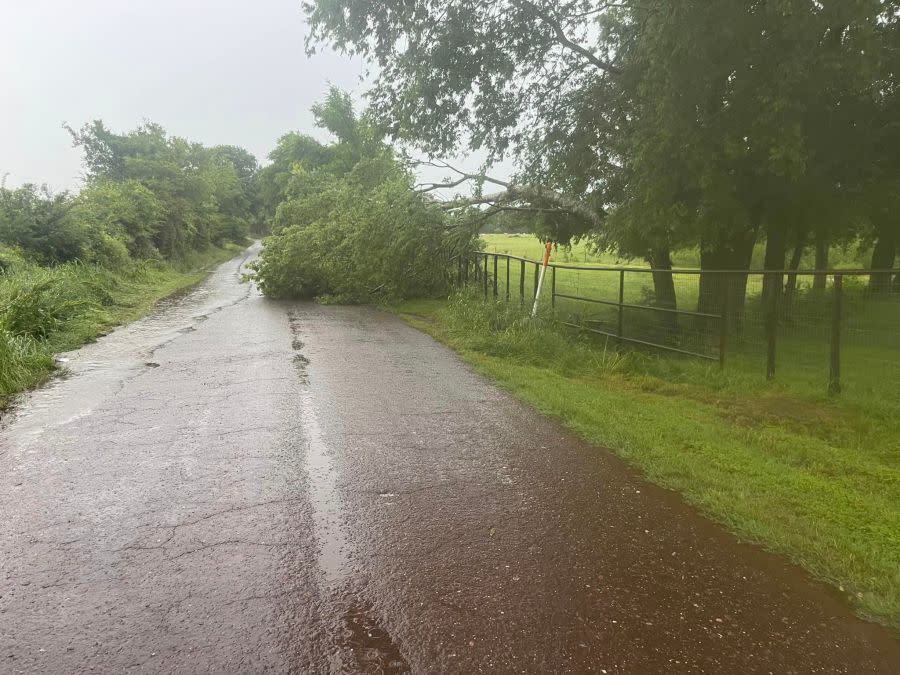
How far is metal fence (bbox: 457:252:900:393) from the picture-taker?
738 centimetres

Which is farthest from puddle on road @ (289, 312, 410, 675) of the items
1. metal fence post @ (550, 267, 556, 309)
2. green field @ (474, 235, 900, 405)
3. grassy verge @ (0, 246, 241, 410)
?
metal fence post @ (550, 267, 556, 309)

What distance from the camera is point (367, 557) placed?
376 cm

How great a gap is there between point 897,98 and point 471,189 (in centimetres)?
933

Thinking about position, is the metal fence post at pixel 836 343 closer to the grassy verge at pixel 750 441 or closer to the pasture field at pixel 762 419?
the pasture field at pixel 762 419

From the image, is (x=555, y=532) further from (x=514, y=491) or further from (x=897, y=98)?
(x=897, y=98)

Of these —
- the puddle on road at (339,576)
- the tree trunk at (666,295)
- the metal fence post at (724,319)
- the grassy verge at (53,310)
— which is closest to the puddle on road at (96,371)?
the grassy verge at (53,310)

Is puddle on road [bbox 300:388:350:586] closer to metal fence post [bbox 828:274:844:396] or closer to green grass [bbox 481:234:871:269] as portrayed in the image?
metal fence post [bbox 828:274:844:396]

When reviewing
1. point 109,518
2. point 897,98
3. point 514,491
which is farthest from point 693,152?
point 109,518

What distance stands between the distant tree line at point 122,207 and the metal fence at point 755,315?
14882mm

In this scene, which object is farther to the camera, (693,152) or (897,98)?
(897,98)

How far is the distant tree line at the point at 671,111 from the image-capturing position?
31.4 feet

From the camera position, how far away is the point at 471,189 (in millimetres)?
16359

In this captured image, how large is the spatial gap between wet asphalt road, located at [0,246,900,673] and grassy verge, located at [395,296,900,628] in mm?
272

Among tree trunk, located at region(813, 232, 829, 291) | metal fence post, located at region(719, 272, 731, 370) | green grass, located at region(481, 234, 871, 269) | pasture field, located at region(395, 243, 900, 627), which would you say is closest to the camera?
pasture field, located at region(395, 243, 900, 627)
